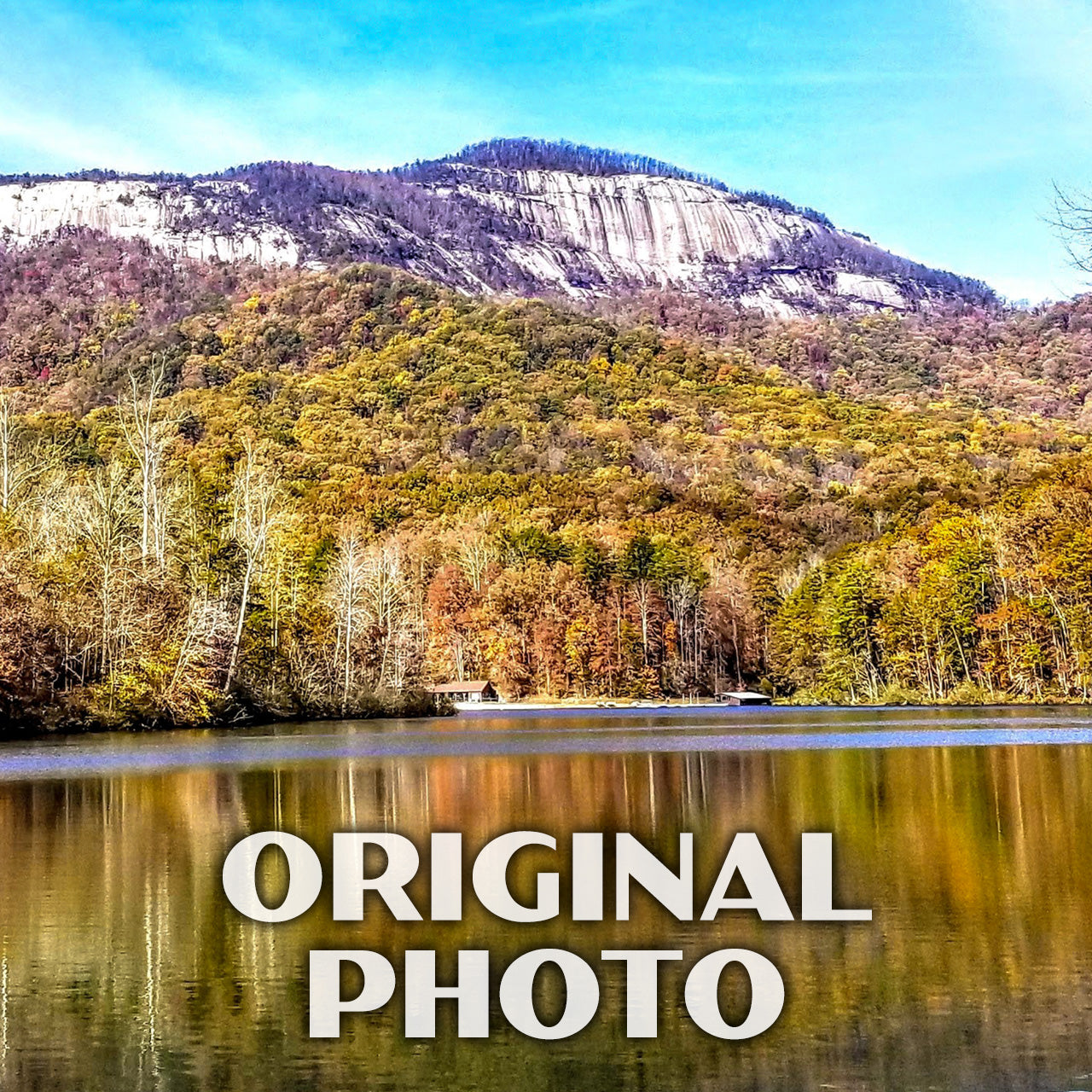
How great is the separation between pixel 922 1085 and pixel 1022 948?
3585 mm

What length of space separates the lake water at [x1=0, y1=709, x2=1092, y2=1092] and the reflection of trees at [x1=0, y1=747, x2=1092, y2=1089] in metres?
0.03

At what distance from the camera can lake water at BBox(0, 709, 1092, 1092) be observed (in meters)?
8.48

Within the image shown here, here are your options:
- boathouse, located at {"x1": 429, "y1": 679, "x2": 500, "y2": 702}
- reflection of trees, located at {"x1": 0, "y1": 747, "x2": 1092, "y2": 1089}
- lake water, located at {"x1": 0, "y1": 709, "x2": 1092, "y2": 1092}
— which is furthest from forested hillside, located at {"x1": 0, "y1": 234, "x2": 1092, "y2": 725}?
reflection of trees, located at {"x1": 0, "y1": 747, "x2": 1092, "y2": 1089}

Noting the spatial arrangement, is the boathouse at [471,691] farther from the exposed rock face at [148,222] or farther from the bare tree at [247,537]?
the exposed rock face at [148,222]

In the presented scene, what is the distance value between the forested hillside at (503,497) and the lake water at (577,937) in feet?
83.6

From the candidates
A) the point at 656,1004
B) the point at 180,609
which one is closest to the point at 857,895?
the point at 656,1004

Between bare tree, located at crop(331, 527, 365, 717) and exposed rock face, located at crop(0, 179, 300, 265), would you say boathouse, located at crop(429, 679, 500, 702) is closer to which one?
bare tree, located at crop(331, 527, 365, 717)

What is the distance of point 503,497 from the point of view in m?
112

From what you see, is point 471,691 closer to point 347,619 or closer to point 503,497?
point 503,497

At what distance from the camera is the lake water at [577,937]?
8.48 m

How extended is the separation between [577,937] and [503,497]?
101 m

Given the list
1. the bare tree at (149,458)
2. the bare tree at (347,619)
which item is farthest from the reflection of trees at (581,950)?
the bare tree at (347,619)

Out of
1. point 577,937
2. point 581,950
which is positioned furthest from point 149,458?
point 581,950

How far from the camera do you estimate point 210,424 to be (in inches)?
4808
